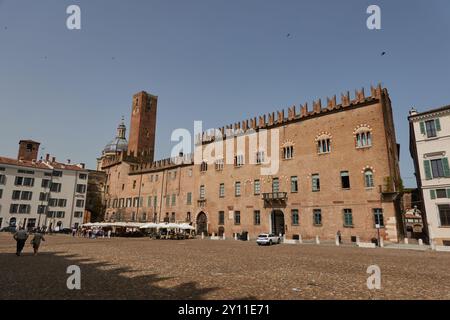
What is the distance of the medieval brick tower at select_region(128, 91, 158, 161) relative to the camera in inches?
2454

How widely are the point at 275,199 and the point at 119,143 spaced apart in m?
58.3

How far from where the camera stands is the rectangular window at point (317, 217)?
29844 millimetres

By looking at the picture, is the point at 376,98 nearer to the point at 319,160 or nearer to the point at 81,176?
the point at 319,160

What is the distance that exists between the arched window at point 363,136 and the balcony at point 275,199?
9.45 m

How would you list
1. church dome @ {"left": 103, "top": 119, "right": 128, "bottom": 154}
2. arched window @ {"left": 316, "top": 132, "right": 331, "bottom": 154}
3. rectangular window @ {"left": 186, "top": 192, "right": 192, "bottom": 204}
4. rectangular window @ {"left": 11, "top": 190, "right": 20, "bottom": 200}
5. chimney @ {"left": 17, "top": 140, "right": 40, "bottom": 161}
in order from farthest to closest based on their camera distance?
church dome @ {"left": 103, "top": 119, "right": 128, "bottom": 154}, chimney @ {"left": 17, "top": 140, "right": 40, "bottom": 161}, rectangular window @ {"left": 11, "top": 190, "right": 20, "bottom": 200}, rectangular window @ {"left": 186, "top": 192, "right": 192, "bottom": 204}, arched window @ {"left": 316, "top": 132, "right": 331, "bottom": 154}

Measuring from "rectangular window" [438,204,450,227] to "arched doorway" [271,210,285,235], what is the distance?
49.4 feet

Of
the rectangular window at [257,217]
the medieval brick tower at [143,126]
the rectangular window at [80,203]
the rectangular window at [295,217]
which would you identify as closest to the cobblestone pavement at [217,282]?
the rectangular window at [295,217]

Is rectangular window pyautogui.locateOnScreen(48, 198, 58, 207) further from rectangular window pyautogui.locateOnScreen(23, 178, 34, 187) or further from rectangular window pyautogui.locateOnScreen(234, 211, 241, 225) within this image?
rectangular window pyautogui.locateOnScreen(234, 211, 241, 225)

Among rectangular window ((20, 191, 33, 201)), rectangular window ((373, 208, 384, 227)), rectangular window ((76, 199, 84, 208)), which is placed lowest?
rectangular window ((373, 208, 384, 227))

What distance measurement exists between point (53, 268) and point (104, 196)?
5396cm

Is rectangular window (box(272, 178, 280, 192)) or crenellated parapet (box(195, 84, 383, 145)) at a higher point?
crenellated parapet (box(195, 84, 383, 145))

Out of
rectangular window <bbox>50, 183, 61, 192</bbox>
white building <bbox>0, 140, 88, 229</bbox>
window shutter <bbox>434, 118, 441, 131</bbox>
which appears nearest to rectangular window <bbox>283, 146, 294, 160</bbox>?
window shutter <bbox>434, 118, 441, 131</bbox>

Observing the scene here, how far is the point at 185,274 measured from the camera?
404 inches

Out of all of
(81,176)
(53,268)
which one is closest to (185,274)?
(53,268)
